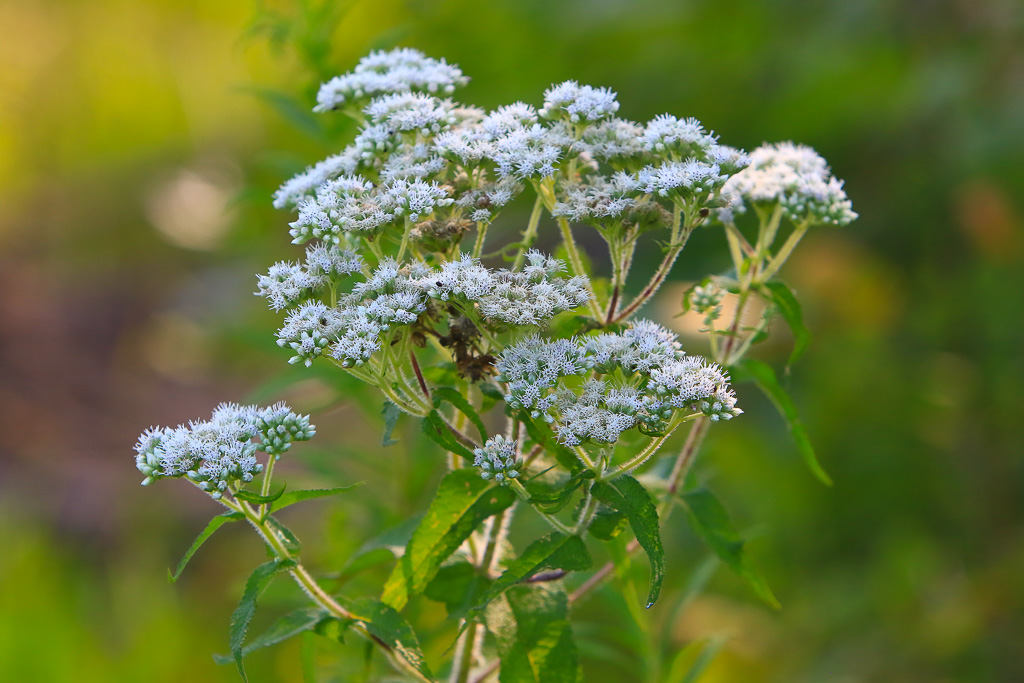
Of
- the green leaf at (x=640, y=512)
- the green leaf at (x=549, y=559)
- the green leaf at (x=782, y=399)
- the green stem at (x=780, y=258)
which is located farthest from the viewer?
the green stem at (x=780, y=258)

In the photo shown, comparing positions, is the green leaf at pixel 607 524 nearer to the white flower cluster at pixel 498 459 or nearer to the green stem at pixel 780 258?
the white flower cluster at pixel 498 459

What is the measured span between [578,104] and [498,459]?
946 millimetres

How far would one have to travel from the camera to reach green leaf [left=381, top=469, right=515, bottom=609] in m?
1.81

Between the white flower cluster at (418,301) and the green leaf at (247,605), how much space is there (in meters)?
0.46

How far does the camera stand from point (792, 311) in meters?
2.15

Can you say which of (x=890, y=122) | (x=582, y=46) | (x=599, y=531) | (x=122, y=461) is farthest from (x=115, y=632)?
(x=890, y=122)

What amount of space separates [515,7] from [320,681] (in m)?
5.80

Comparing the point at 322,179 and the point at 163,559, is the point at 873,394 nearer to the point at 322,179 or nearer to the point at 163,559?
the point at 322,179

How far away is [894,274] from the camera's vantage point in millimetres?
5750

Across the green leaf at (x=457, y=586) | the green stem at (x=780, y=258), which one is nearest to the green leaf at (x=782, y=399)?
the green stem at (x=780, y=258)

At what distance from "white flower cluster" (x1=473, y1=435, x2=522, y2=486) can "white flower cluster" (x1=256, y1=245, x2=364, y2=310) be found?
522 millimetres

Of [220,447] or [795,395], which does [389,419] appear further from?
[795,395]

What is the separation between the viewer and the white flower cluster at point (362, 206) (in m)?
1.84

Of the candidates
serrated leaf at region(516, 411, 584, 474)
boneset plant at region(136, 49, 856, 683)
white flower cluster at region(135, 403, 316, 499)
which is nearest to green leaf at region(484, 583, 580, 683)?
boneset plant at region(136, 49, 856, 683)
